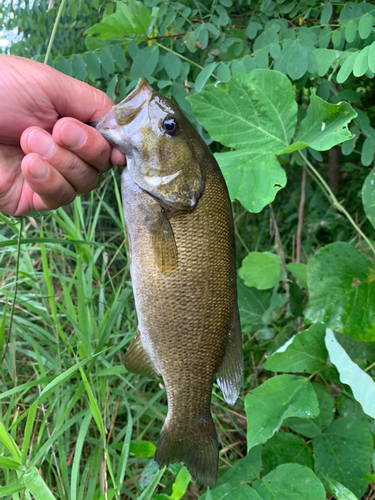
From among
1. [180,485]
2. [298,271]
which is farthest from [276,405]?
[298,271]

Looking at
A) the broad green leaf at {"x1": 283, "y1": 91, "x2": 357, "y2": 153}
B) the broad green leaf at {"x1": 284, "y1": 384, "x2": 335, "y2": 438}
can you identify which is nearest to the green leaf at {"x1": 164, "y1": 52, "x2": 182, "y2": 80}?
the broad green leaf at {"x1": 283, "y1": 91, "x2": 357, "y2": 153}

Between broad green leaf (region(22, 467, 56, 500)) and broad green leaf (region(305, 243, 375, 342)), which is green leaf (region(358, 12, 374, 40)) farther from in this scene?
broad green leaf (region(22, 467, 56, 500))

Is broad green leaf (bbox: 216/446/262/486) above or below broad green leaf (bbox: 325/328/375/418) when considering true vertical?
below

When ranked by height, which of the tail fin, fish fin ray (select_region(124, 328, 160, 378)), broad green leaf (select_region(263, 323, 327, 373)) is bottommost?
the tail fin

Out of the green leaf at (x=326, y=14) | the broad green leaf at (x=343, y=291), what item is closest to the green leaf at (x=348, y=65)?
the green leaf at (x=326, y=14)

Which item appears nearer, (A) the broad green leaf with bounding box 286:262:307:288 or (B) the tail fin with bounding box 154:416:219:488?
(B) the tail fin with bounding box 154:416:219:488

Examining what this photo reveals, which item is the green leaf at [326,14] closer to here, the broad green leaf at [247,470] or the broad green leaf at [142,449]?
the broad green leaf at [247,470]

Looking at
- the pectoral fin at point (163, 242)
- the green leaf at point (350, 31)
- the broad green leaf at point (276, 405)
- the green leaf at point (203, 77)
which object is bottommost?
the broad green leaf at point (276, 405)
